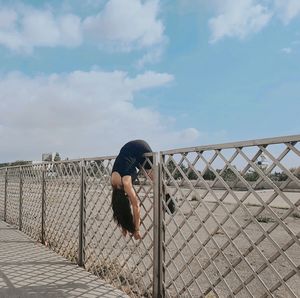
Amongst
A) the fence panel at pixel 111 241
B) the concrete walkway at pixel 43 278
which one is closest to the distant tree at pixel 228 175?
the fence panel at pixel 111 241

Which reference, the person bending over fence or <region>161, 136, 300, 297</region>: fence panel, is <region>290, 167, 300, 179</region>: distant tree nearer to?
<region>161, 136, 300, 297</region>: fence panel

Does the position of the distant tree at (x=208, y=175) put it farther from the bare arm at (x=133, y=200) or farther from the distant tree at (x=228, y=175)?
the bare arm at (x=133, y=200)

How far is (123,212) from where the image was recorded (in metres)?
4.66

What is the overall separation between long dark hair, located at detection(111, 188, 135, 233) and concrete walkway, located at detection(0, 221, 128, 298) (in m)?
0.71

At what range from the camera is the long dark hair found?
15.2 feet

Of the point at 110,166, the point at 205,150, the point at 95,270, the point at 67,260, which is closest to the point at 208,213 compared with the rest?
the point at 205,150

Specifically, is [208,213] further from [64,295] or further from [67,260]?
[67,260]

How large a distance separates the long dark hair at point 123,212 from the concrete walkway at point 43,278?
2.34 ft

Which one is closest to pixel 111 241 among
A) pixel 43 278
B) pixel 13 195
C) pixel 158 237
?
pixel 43 278

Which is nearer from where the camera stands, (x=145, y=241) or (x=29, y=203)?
(x=145, y=241)

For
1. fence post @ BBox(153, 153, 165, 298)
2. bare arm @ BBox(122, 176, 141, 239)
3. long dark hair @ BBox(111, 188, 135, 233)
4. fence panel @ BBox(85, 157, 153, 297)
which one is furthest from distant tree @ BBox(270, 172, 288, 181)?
long dark hair @ BBox(111, 188, 135, 233)

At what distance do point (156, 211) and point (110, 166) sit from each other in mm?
1220

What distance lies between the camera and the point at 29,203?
30.7 feet

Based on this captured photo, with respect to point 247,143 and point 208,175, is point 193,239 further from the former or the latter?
point 247,143
